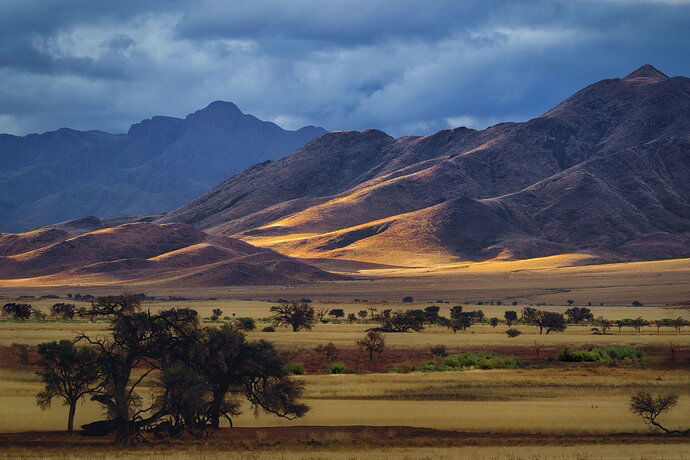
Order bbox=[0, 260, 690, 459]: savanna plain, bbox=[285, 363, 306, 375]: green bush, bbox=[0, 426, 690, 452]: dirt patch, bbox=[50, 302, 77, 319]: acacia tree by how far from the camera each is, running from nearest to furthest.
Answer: bbox=[0, 260, 690, 459]: savanna plain, bbox=[0, 426, 690, 452]: dirt patch, bbox=[285, 363, 306, 375]: green bush, bbox=[50, 302, 77, 319]: acacia tree

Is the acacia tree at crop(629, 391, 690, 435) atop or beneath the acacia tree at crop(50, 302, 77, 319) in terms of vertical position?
beneath

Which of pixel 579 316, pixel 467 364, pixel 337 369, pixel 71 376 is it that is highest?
pixel 579 316

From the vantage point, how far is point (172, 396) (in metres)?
27.7

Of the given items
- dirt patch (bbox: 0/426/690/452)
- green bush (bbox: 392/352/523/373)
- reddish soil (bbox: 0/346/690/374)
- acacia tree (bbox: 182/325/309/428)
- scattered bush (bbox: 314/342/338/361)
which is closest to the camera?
dirt patch (bbox: 0/426/690/452)

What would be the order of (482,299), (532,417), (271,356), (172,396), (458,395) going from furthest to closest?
(482,299) < (458,395) < (532,417) < (271,356) < (172,396)

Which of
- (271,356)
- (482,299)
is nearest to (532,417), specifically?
(271,356)

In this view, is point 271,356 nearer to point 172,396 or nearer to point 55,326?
point 172,396

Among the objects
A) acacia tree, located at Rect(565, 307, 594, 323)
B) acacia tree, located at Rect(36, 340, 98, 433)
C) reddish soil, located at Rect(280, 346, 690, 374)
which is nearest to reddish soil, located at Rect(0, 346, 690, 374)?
reddish soil, located at Rect(280, 346, 690, 374)

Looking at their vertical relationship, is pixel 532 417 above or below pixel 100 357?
below

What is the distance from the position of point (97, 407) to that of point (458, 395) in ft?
48.3

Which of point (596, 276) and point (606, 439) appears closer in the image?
point (606, 439)

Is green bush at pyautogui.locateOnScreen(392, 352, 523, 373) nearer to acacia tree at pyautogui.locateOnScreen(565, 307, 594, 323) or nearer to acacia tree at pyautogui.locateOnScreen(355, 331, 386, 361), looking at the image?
acacia tree at pyautogui.locateOnScreen(355, 331, 386, 361)

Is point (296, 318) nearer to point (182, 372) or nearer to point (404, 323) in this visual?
point (404, 323)

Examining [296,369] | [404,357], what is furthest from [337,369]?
[404,357]
